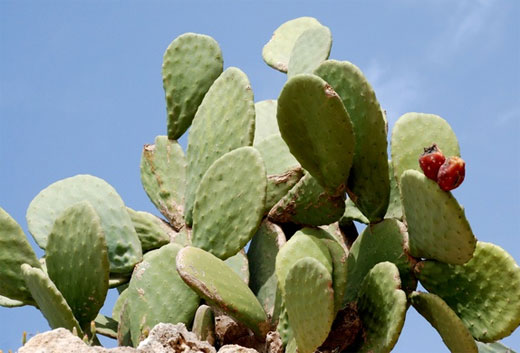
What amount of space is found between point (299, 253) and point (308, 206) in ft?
1.14

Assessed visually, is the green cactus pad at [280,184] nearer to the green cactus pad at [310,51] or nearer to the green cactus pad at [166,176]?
the green cactus pad at [166,176]

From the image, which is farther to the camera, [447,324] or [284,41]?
[284,41]

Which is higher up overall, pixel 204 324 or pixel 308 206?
pixel 308 206

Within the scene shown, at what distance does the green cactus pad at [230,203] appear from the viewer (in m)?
3.38

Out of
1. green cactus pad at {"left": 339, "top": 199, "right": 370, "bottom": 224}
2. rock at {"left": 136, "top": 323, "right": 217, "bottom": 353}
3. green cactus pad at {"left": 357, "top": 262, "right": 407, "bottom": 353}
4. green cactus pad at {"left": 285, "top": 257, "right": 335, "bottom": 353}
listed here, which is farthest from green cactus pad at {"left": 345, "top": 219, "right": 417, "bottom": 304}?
rock at {"left": 136, "top": 323, "right": 217, "bottom": 353}

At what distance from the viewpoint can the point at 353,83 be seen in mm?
3316

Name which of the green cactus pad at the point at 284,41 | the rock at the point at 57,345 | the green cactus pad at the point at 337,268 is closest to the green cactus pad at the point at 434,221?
the green cactus pad at the point at 337,268

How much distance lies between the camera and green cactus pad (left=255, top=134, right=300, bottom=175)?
12.4ft

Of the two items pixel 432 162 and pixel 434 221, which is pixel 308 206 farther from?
pixel 432 162

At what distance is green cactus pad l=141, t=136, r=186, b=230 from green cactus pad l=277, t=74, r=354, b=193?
0.76m

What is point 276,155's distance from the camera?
3832mm

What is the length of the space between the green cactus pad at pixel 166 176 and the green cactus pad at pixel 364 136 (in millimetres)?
812

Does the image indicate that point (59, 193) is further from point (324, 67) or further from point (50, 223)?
point (324, 67)

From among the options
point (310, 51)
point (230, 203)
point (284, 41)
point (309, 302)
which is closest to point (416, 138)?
point (230, 203)
